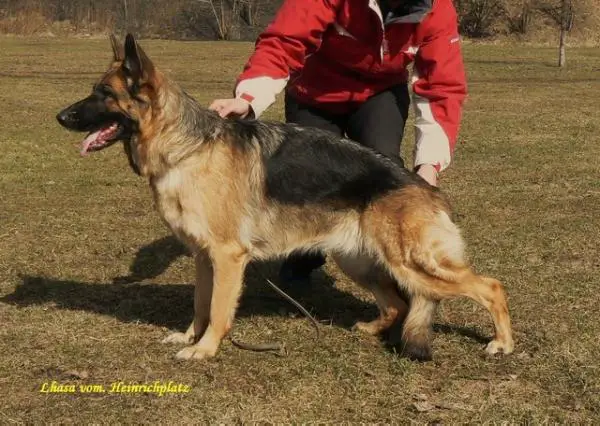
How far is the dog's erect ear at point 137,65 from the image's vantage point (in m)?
3.88

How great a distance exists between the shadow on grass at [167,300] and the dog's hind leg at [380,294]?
20cm

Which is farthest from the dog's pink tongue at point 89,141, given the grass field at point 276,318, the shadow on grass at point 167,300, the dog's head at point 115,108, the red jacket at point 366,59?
the shadow on grass at point 167,300

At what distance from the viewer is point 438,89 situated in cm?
490

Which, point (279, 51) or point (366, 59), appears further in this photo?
point (366, 59)

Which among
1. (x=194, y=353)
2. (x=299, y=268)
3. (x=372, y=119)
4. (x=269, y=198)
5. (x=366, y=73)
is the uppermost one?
(x=366, y=73)

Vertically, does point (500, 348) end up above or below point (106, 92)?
below

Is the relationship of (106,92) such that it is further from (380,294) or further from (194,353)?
(380,294)

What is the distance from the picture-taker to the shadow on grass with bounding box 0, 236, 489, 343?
5.17 metres

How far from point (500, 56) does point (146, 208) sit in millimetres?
23870

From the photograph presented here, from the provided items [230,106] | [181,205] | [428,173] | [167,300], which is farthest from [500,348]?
[167,300]

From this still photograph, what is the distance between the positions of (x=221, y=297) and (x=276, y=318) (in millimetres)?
855

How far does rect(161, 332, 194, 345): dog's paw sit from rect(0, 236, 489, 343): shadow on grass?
285mm

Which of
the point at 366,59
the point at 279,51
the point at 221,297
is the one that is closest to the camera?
the point at 221,297

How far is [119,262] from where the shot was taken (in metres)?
Answer: 6.33
